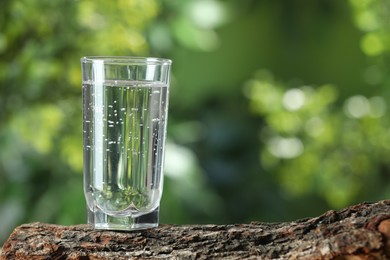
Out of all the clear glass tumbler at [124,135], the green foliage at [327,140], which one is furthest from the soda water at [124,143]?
the green foliage at [327,140]

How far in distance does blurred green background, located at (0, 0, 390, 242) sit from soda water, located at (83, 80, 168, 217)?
113 centimetres

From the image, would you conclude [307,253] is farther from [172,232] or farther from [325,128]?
[325,128]

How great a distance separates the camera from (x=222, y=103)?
402cm

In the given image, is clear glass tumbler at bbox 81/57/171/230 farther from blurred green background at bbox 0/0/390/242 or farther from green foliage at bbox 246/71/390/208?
green foliage at bbox 246/71/390/208

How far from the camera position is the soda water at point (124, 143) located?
Result: 1188mm

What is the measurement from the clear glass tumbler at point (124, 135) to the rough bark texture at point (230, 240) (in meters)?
0.04

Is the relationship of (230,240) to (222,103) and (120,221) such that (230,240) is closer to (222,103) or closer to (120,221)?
(120,221)

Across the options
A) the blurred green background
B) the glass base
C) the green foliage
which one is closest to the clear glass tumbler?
the glass base

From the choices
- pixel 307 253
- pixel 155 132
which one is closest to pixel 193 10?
pixel 155 132

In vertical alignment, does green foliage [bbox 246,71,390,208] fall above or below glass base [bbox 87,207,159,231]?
below

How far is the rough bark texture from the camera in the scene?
99cm

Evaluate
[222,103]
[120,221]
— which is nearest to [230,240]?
[120,221]

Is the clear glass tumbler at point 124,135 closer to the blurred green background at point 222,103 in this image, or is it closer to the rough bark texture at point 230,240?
the rough bark texture at point 230,240

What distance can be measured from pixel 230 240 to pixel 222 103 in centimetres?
292
